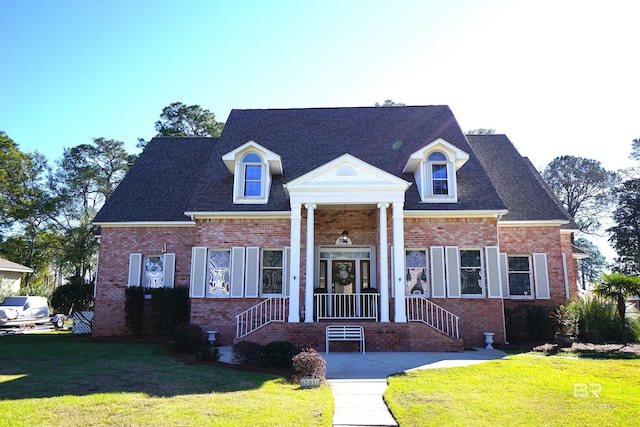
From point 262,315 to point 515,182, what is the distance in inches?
510

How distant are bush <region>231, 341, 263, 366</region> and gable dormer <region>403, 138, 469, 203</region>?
880cm

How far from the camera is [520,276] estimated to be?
17.5 metres

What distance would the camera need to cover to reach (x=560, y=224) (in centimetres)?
1752

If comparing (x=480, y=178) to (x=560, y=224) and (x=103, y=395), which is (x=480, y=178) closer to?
(x=560, y=224)

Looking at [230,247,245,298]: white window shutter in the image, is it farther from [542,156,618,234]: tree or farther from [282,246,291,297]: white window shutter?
[542,156,618,234]: tree

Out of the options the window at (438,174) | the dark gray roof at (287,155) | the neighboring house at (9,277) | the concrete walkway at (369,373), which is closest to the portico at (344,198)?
the dark gray roof at (287,155)

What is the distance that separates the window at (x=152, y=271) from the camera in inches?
714

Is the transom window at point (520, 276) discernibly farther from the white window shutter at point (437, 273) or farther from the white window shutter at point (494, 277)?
the white window shutter at point (437, 273)

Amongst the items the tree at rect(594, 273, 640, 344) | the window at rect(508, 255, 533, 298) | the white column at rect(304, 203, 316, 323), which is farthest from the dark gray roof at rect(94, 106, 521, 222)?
the tree at rect(594, 273, 640, 344)

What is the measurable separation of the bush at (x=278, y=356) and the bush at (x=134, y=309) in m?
8.61

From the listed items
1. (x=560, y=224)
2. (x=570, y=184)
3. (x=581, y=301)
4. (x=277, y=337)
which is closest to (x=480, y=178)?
(x=560, y=224)

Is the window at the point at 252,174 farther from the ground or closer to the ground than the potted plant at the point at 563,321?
farther from the ground

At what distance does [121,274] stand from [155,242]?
1.96 m

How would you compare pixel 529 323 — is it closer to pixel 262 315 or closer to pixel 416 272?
pixel 416 272
